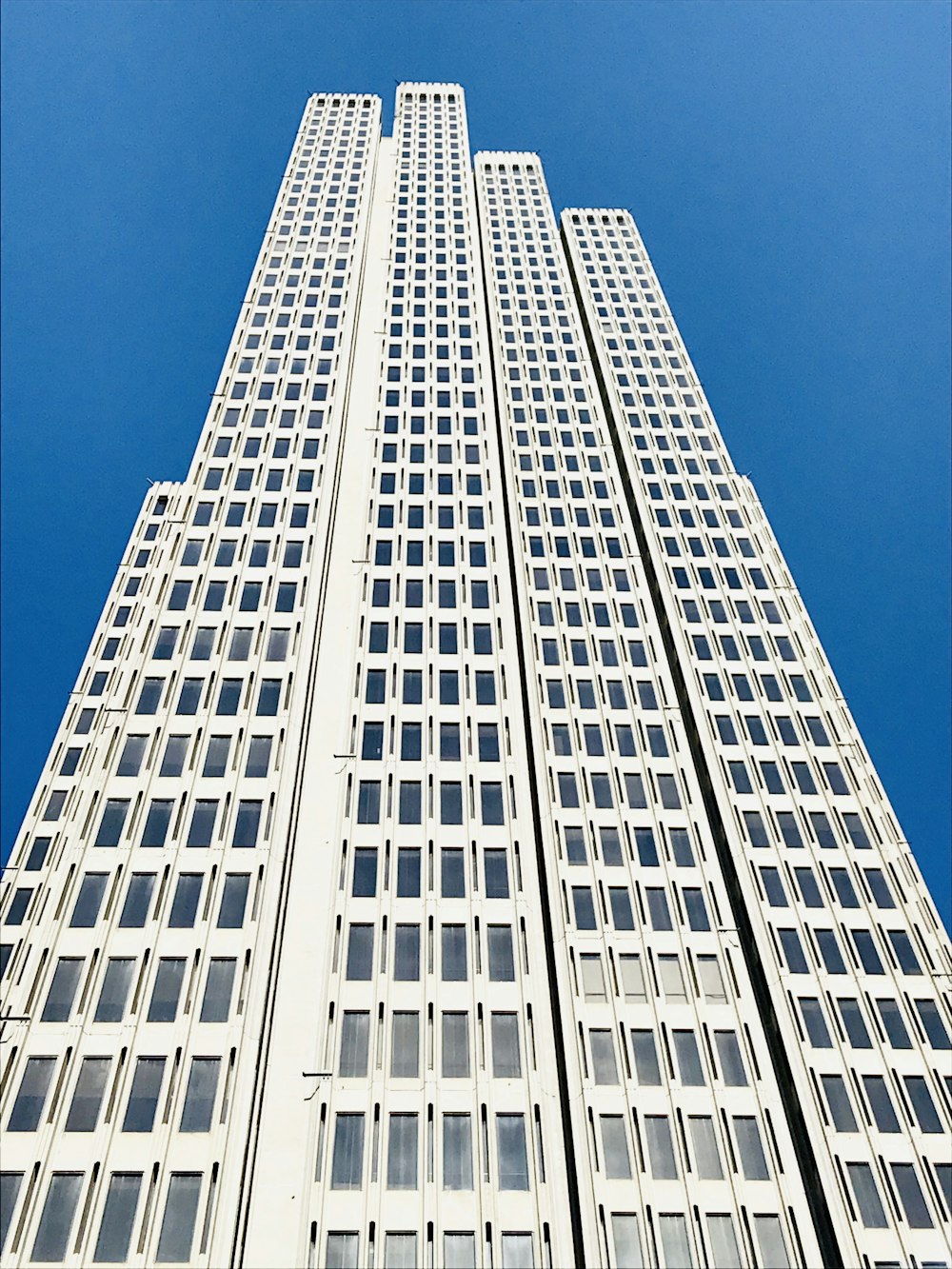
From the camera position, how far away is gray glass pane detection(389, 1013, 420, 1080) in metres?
44.2

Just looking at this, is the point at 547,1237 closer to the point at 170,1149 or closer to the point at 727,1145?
the point at 727,1145

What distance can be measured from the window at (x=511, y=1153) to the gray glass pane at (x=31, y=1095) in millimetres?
18885

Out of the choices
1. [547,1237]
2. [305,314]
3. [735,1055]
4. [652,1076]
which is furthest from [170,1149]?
[305,314]

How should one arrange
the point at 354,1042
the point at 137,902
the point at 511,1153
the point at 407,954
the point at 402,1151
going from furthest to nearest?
the point at 407,954 → the point at 137,902 → the point at 354,1042 → the point at 511,1153 → the point at 402,1151

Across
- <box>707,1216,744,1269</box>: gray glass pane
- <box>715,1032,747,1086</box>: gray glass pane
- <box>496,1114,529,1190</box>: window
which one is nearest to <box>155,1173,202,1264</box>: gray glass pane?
<box>496,1114,529,1190</box>: window

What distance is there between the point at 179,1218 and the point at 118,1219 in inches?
89.5

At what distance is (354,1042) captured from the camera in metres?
45.0

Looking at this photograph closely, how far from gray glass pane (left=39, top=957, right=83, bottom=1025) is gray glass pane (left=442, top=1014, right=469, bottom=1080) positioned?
1658 cm

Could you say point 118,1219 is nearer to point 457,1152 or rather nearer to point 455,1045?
point 457,1152

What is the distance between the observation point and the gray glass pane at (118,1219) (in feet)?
123

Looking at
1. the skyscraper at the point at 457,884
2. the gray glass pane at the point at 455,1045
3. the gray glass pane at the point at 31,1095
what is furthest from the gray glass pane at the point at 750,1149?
the gray glass pane at the point at 31,1095

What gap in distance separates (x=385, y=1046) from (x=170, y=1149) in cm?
967

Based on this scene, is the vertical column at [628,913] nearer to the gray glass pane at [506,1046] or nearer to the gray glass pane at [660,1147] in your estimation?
the gray glass pane at [660,1147]

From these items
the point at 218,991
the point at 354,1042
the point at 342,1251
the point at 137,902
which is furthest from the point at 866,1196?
the point at 137,902
